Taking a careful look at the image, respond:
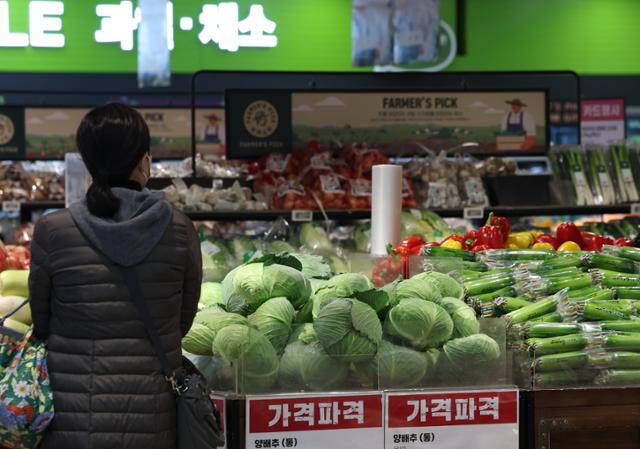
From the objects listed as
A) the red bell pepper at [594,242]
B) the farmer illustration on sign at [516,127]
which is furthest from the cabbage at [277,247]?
the farmer illustration on sign at [516,127]

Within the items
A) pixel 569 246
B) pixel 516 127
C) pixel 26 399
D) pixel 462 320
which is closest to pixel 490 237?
pixel 569 246

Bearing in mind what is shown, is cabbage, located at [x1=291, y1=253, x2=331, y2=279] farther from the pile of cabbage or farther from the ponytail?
the ponytail

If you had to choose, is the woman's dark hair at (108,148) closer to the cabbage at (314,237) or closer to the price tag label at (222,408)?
the price tag label at (222,408)

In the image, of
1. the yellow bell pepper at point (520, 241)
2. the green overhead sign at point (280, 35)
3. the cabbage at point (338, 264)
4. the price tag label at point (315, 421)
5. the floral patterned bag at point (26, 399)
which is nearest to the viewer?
the floral patterned bag at point (26, 399)

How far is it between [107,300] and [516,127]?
4584 mm

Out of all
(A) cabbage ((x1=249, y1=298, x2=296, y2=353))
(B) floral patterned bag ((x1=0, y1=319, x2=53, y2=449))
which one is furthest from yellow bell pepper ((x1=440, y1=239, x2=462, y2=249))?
(B) floral patterned bag ((x1=0, y1=319, x2=53, y2=449))

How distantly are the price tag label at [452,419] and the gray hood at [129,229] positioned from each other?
820 millimetres

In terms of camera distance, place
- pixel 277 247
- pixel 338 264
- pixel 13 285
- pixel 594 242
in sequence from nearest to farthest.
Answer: pixel 13 285 → pixel 594 242 → pixel 338 264 → pixel 277 247

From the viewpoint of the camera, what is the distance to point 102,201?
7.23 feet

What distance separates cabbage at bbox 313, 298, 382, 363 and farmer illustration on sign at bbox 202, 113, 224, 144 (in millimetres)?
6413

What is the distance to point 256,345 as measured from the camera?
251cm

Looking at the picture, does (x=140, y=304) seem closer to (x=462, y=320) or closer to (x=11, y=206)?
(x=462, y=320)

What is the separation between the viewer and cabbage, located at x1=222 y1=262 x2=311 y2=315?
2.76 m

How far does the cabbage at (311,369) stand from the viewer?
252 centimetres
